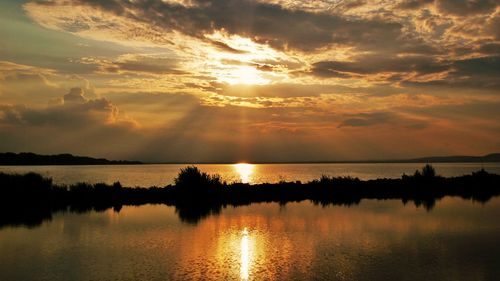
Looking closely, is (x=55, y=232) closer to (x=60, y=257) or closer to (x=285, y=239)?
(x=60, y=257)

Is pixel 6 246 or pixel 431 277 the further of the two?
pixel 6 246

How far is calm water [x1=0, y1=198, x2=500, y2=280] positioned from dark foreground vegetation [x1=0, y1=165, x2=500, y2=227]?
3.78 meters

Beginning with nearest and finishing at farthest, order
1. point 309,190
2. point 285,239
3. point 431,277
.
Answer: point 431,277 < point 285,239 < point 309,190

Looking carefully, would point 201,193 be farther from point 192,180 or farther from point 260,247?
point 260,247

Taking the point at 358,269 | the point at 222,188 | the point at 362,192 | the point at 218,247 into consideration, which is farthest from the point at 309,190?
the point at 358,269

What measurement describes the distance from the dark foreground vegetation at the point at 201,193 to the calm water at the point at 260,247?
3781mm

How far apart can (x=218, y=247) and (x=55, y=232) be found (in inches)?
379


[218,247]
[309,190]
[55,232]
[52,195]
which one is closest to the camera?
[218,247]

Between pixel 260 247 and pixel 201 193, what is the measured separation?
67.4 feet

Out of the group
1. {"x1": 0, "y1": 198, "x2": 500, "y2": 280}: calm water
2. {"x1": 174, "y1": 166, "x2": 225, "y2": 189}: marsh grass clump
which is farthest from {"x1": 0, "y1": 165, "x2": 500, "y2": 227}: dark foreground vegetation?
{"x1": 0, "y1": 198, "x2": 500, "y2": 280}: calm water

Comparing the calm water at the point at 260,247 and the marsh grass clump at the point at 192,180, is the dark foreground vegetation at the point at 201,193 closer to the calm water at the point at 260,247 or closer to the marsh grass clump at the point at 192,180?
the marsh grass clump at the point at 192,180

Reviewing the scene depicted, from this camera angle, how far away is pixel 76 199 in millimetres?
34844

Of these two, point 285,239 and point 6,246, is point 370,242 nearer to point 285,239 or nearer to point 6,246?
point 285,239

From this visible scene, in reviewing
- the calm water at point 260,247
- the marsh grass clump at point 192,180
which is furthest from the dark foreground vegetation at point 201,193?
the calm water at point 260,247
